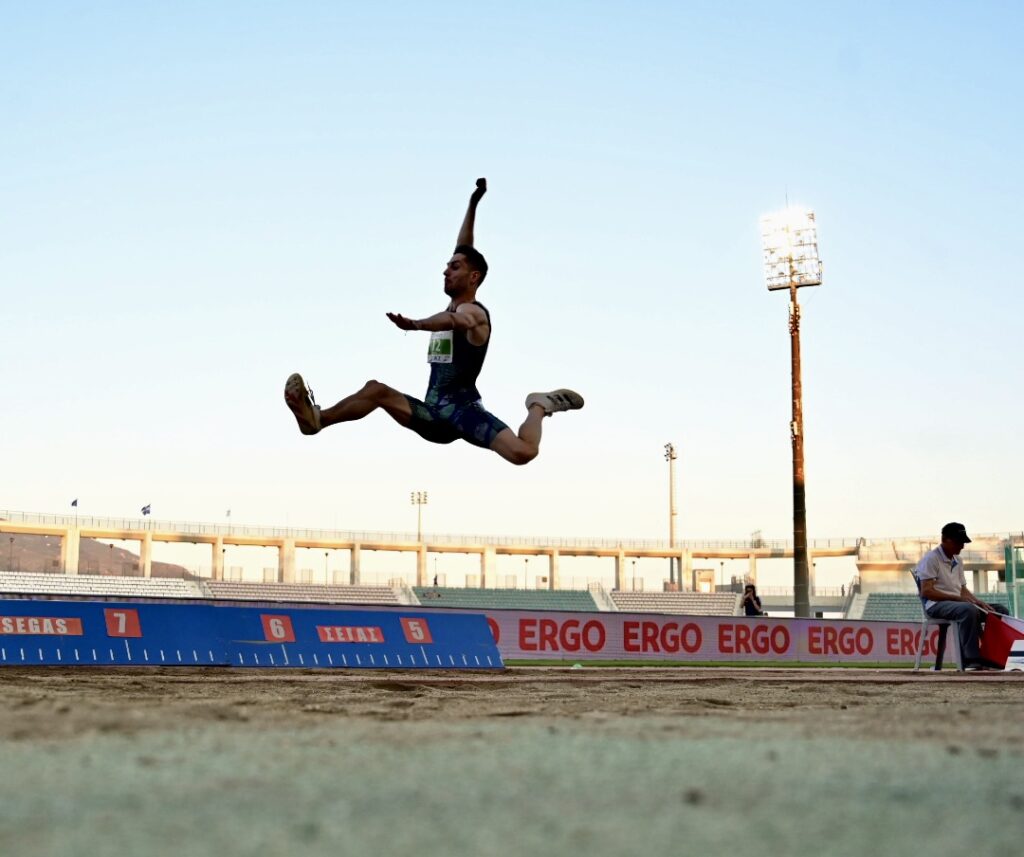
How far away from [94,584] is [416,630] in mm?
43564

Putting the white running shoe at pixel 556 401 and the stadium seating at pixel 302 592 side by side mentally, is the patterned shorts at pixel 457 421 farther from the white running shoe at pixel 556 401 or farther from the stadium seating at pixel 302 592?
the stadium seating at pixel 302 592

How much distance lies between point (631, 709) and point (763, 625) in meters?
16.8

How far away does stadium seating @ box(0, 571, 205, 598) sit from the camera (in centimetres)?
4909

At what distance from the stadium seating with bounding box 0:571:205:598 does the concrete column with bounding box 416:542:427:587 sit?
21.2 metres

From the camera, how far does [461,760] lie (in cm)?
Answer: 275

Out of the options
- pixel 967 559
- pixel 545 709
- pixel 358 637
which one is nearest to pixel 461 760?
pixel 545 709

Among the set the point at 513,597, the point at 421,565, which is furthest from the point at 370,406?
the point at 421,565

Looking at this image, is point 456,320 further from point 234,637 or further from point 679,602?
point 679,602

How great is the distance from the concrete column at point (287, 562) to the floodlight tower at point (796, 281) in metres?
41.7

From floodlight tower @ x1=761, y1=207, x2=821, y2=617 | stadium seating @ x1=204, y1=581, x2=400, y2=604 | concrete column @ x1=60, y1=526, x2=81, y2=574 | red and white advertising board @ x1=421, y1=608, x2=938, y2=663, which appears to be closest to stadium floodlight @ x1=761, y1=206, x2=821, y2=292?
floodlight tower @ x1=761, y1=207, x2=821, y2=617

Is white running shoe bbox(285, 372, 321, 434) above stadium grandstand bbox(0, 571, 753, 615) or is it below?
above

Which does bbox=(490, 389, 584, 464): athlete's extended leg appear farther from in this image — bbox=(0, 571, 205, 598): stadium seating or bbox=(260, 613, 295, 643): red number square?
bbox=(0, 571, 205, 598): stadium seating

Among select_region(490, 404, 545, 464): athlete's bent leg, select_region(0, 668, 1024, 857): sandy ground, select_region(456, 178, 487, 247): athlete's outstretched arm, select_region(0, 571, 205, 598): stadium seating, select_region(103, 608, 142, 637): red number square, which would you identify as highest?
select_region(456, 178, 487, 247): athlete's outstretched arm

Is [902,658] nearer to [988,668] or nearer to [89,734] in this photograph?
[988,668]
